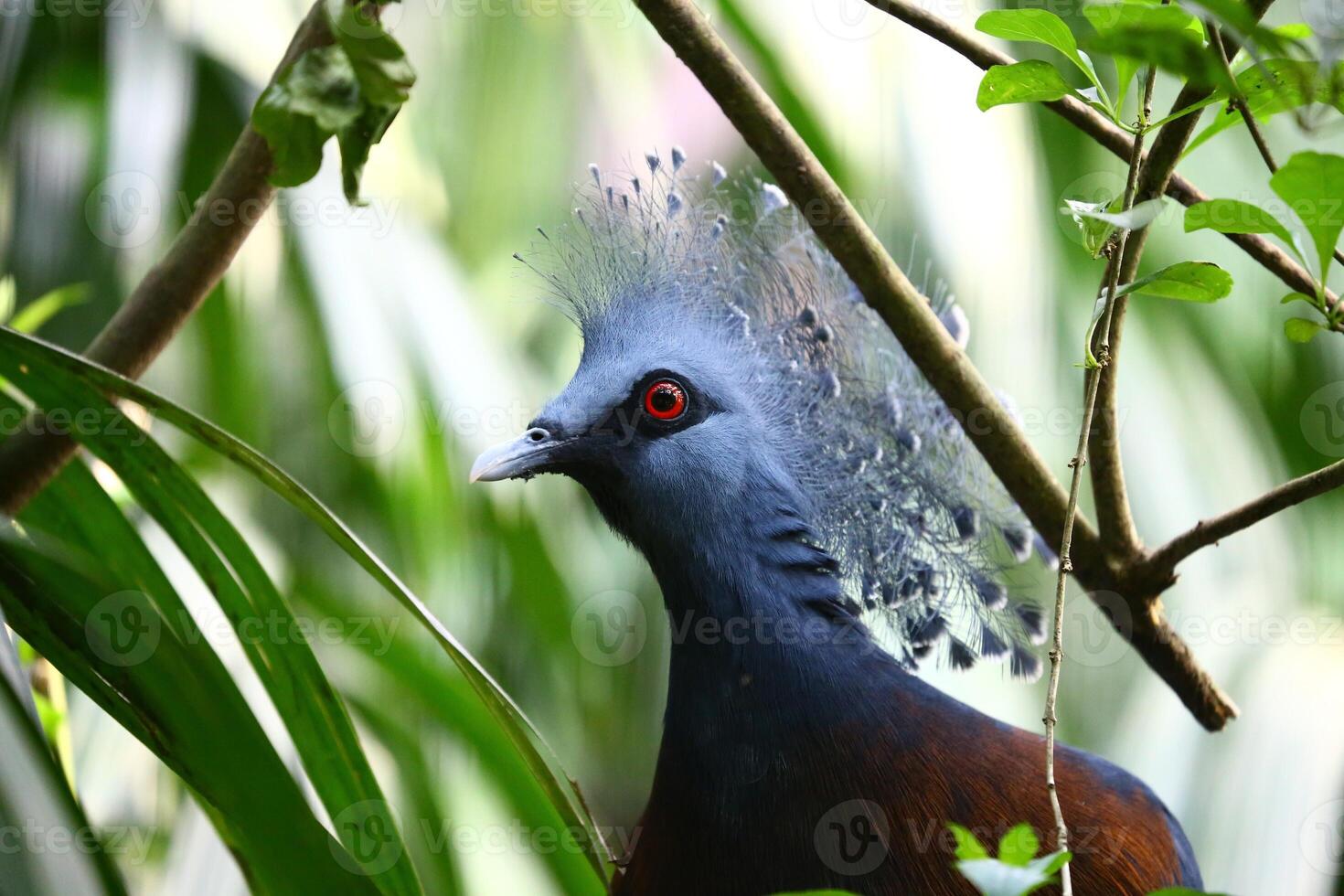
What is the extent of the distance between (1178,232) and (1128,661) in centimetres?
104

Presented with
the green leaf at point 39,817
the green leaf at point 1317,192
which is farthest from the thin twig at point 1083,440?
the green leaf at point 39,817

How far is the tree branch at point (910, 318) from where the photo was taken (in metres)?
0.91

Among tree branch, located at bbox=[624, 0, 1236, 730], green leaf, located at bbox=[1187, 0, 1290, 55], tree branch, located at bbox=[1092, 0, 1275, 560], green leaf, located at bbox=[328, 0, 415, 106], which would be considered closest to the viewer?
green leaf, located at bbox=[1187, 0, 1290, 55]

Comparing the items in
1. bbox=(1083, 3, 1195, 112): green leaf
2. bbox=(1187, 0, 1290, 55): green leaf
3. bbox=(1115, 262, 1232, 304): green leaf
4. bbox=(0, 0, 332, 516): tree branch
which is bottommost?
bbox=(1115, 262, 1232, 304): green leaf

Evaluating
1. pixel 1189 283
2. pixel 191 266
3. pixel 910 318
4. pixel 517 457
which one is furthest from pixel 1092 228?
pixel 191 266

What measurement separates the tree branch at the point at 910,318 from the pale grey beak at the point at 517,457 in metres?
0.48

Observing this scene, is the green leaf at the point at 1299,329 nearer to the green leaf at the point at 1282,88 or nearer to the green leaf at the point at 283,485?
the green leaf at the point at 1282,88

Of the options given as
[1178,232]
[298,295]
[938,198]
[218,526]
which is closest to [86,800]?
[298,295]

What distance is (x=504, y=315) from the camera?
9.27 feet

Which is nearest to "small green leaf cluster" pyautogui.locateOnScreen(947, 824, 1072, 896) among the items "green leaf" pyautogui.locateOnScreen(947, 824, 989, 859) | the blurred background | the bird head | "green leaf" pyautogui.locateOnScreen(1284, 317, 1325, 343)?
"green leaf" pyautogui.locateOnScreen(947, 824, 989, 859)

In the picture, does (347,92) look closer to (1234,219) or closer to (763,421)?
(1234,219)

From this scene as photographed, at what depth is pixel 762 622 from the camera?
124cm

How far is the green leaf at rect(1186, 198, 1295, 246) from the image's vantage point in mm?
583

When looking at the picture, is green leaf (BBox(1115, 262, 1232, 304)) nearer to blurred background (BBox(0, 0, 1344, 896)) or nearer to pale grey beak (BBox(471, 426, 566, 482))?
pale grey beak (BBox(471, 426, 566, 482))
